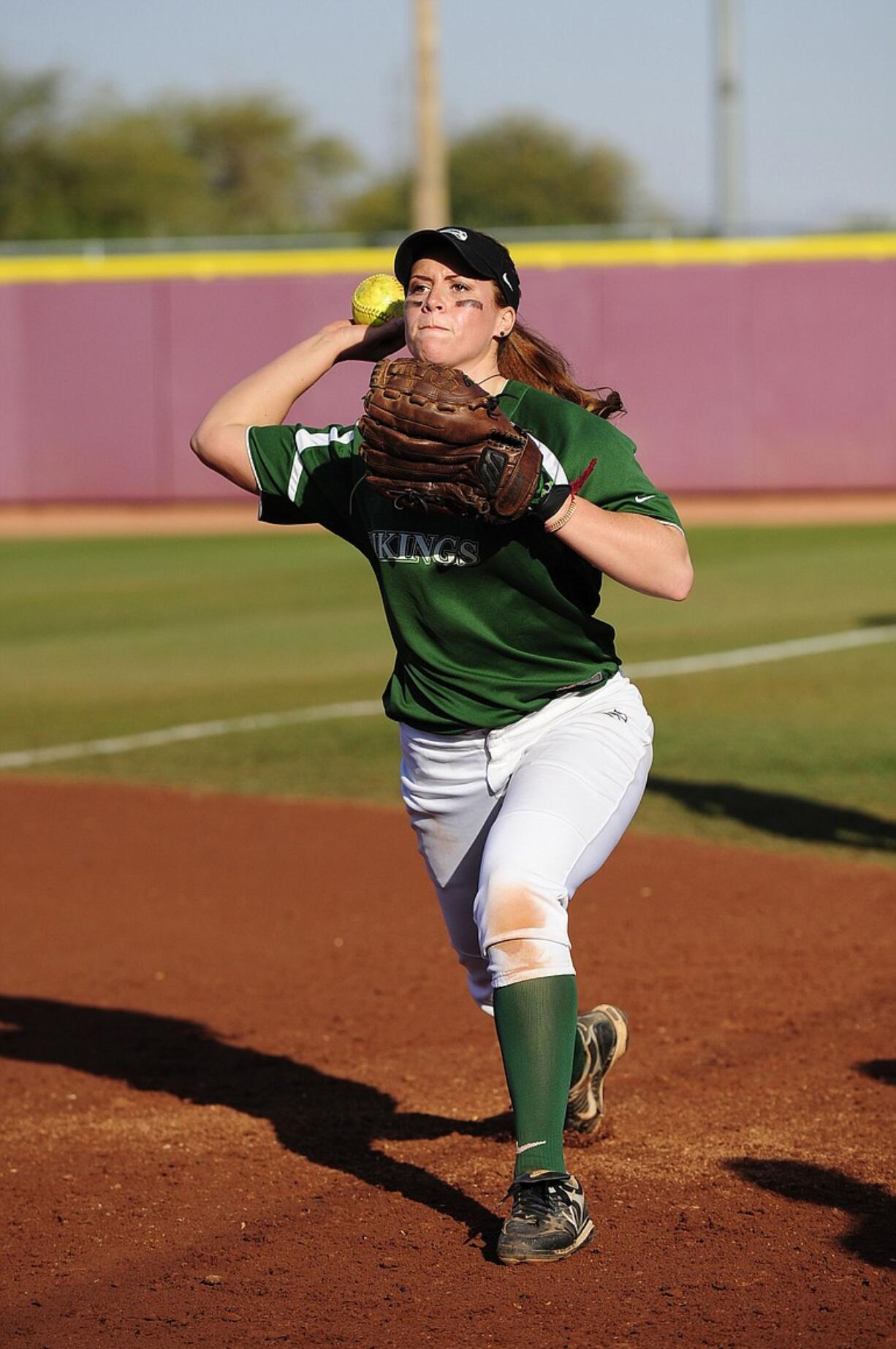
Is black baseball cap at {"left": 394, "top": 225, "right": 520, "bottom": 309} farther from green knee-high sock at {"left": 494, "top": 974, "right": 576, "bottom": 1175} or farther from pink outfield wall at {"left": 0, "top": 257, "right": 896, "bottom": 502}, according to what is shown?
pink outfield wall at {"left": 0, "top": 257, "right": 896, "bottom": 502}

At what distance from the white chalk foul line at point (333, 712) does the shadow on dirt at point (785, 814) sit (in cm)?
260

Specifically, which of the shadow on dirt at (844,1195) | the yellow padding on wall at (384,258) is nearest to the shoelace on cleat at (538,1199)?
the shadow on dirt at (844,1195)

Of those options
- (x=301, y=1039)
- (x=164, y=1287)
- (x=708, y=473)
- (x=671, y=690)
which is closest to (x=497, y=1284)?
(x=164, y=1287)

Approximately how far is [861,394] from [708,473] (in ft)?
7.38

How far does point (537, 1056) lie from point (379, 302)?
1.69m

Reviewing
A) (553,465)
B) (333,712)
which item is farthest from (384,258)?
(553,465)

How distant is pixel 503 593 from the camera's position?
3.46 metres

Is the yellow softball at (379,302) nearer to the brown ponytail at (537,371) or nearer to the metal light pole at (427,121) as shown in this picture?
the brown ponytail at (537,371)

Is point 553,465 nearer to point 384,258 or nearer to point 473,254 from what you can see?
point 473,254

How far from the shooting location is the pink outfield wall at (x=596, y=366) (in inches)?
927

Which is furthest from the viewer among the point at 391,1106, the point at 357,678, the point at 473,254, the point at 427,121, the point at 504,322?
the point at 427,121

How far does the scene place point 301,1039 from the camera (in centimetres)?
498

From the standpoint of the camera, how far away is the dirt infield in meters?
23.5

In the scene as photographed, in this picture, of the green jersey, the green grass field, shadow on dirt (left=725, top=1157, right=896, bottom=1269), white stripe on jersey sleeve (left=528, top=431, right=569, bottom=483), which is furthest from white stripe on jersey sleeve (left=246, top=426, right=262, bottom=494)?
the green grass field
